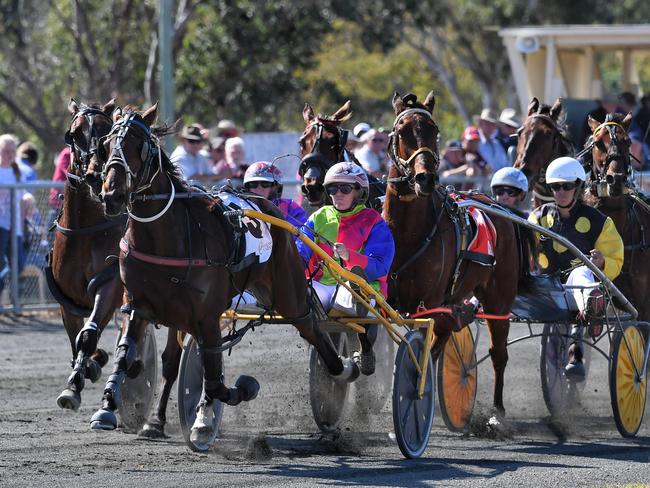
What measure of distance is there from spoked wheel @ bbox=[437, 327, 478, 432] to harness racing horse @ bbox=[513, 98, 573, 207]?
166 centimetres

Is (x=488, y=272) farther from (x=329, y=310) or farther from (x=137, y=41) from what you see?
(x=137, y=41)

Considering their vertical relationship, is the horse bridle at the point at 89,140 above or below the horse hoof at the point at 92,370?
above

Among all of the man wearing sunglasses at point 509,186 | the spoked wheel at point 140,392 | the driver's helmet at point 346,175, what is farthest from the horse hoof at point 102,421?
the man wearing sunglasses at point 509,186

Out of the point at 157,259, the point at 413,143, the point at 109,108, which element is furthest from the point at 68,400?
the point at 413,143

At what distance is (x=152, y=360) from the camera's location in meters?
8.72

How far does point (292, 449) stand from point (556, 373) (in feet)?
7.68

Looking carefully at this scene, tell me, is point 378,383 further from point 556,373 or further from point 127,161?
point 127,161

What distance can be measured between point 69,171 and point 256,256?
5.46ft

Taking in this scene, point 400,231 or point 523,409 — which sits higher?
point 400,231

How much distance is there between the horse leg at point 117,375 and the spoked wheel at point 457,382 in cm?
238

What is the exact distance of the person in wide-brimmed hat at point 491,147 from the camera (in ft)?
51.8

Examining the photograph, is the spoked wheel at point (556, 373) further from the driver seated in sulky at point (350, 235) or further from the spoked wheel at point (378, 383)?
the driver seated in sulky at point (350, 235)

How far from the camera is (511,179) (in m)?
9.48

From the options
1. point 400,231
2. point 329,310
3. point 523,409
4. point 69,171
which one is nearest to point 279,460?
point 329,310
